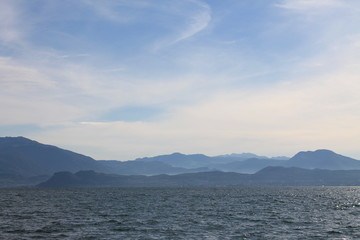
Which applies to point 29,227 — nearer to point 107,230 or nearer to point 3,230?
point 3,230

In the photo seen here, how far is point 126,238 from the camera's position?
6250 centimetres

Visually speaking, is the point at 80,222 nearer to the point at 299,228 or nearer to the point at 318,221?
the point at 299,228

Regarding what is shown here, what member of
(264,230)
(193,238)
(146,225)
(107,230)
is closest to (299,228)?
(264,230)

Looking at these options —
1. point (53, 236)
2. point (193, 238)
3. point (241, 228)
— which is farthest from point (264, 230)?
point (53, 236)

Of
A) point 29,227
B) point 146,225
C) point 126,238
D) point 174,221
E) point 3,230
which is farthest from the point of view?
point 174,221

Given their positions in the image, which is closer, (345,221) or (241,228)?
(241,228)

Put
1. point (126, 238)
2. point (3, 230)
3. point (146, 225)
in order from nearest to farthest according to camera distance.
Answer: point (126, 238) < point (3, 230) < point (146, 225)

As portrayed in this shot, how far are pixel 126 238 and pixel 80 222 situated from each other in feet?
76.6

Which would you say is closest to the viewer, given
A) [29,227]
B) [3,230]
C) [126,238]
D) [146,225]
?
[126,238]

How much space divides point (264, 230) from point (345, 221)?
26.6m

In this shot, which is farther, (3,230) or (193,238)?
(3,230)

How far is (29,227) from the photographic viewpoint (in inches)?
2918

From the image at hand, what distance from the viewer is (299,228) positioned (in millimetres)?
74812

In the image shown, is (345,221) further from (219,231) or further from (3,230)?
(3,230)
